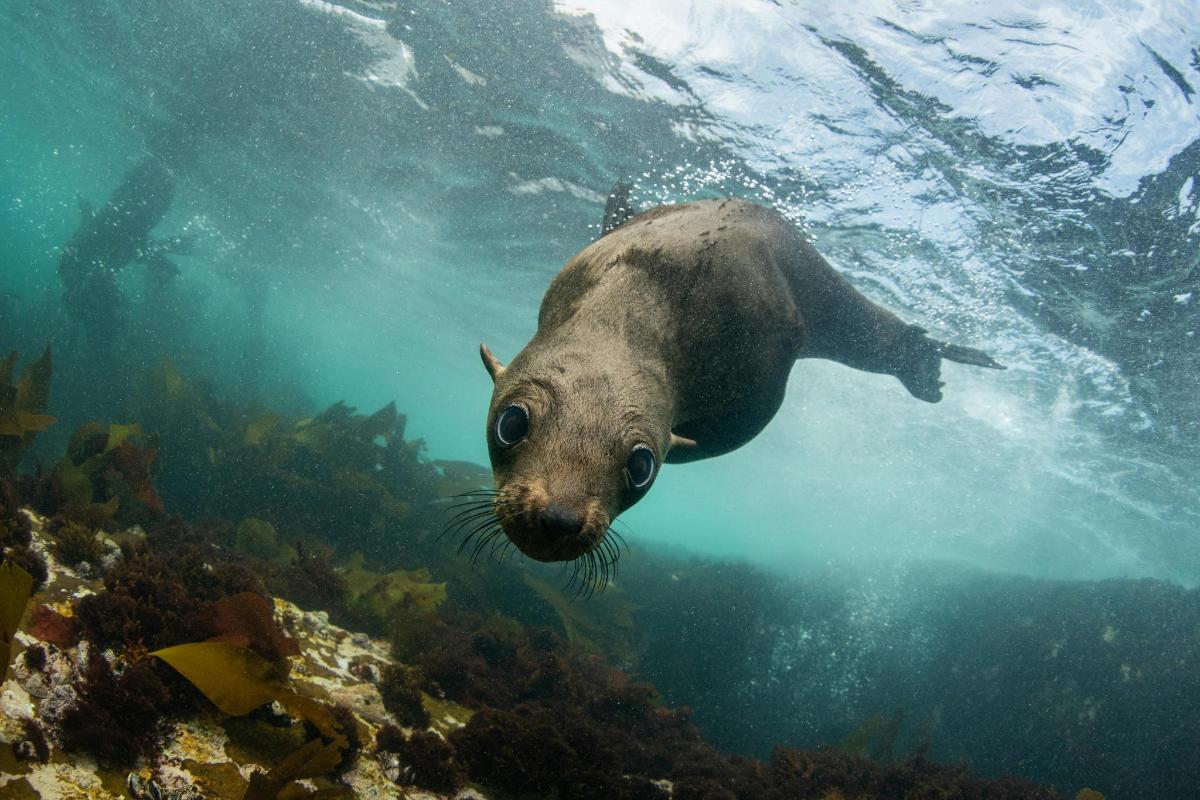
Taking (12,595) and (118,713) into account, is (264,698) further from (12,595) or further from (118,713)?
(12,595)

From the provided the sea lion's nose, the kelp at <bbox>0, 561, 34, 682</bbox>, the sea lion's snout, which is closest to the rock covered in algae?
the kelp at <bbox>0, 561, 34, 682</bbox>

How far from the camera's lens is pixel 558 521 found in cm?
169

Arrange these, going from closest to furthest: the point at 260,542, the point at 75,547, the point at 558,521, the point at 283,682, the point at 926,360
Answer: the point at 558,521, the point at 283,682, the point at 75,547, the point at 926,360, the point at 260,542

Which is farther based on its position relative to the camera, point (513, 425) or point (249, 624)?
point (249, 624)

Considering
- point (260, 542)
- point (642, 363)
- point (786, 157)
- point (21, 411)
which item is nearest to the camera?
point (642, 363)

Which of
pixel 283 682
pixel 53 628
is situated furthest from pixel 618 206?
pixel 53 628

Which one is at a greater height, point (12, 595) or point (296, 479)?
point (12, 595)

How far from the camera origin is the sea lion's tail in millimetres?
5195

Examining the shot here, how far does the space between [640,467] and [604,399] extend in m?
0.28

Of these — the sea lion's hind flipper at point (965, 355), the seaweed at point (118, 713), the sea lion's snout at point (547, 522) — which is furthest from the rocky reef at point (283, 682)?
the sea lion's hind flipper at point (965, 355)

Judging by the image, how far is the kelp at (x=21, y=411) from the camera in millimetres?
4520

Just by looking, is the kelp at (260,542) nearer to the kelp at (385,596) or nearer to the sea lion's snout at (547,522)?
the kelp at (385,596)

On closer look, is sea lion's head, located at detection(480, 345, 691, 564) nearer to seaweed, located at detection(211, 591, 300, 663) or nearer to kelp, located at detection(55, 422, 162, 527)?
seaweed, located at detection(211, 591, 300, 663)

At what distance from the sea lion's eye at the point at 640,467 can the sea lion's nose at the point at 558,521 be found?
1.35 feet
